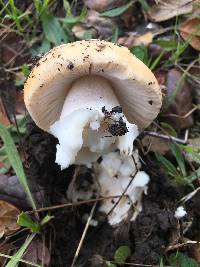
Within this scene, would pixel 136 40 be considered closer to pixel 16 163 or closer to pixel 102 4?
pixel 102 4

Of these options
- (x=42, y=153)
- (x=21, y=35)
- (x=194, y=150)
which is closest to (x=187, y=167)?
(x=194, y=150)

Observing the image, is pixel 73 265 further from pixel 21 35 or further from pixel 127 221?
pixel 21 35

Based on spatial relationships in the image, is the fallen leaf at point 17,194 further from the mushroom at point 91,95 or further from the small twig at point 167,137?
the small twig at point 167,137

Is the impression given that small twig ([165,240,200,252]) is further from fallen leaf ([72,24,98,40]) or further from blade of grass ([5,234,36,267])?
fallen leaf ([72,24,98,40])

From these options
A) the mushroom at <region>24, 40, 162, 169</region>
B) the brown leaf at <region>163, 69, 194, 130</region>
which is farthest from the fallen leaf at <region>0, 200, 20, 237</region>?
the brown leaf at <region>163, 69, 194, 130</region>

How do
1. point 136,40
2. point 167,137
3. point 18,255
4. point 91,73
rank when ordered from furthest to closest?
point 136,40
point 167,137
point 18,255
point 91,73

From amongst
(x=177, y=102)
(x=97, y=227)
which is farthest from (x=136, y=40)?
(x=97, y=227)

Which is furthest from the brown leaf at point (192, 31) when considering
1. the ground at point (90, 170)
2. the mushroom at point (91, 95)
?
the mushroom at point (91, 95)
